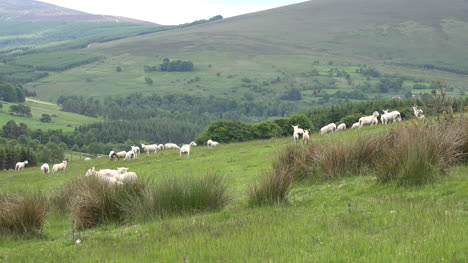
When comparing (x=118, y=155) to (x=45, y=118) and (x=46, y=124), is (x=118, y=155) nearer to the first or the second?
(x=46, y=124)

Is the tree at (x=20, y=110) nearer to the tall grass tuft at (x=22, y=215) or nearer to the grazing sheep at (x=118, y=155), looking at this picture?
the grazing sheep at (x=118, y=155)

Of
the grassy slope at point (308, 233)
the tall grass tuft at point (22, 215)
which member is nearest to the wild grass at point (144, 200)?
the grassy slope at point (308, 233)

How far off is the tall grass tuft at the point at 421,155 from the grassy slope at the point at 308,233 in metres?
0.37

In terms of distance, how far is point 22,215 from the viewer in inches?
463

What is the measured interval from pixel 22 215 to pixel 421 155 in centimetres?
984

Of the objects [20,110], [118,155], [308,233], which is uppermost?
[308,233]

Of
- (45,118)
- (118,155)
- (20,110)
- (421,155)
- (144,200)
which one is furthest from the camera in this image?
(20,110)

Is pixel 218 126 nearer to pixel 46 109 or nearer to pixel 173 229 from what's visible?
pixel 173 229

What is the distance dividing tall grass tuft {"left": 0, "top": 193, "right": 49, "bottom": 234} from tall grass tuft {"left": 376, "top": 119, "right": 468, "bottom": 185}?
866 cm

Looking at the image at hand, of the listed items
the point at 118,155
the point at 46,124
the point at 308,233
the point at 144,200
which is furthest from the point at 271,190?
the point at 46,124

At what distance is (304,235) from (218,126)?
51.3 meters

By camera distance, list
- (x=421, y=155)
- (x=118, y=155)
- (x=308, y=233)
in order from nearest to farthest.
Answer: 1. (x=308, y=233)
2. (x=421, y=155)
3. (x=118, y=155)

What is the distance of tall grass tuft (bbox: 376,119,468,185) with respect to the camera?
11648mm

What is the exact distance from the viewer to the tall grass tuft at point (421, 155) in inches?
459
